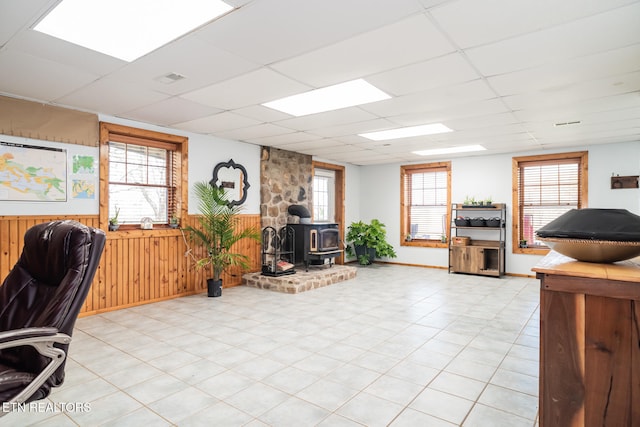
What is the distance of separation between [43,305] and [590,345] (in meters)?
2.60

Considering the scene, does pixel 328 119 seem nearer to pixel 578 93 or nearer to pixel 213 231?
pixel 213 231

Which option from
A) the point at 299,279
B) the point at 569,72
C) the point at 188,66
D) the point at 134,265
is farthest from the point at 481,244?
the point at 188,66

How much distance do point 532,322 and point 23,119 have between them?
6119mm

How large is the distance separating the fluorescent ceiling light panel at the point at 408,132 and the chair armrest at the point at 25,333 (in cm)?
472

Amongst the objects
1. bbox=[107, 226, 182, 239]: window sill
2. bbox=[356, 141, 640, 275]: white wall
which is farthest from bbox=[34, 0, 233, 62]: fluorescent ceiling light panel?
bbox=[356, 141, 640, 275]: white wall

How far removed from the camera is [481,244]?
7.31 meters

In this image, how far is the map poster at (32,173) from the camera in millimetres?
3875

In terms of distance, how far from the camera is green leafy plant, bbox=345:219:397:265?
8.48 meters

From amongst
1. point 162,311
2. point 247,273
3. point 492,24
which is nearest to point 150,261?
point 162,311

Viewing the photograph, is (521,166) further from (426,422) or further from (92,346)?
(92,346)

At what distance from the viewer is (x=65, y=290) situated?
68.0 inches

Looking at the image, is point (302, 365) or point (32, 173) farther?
point (32, 173)

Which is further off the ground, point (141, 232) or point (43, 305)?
point (141, 232)

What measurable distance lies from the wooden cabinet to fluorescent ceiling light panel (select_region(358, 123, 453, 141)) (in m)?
2.57
